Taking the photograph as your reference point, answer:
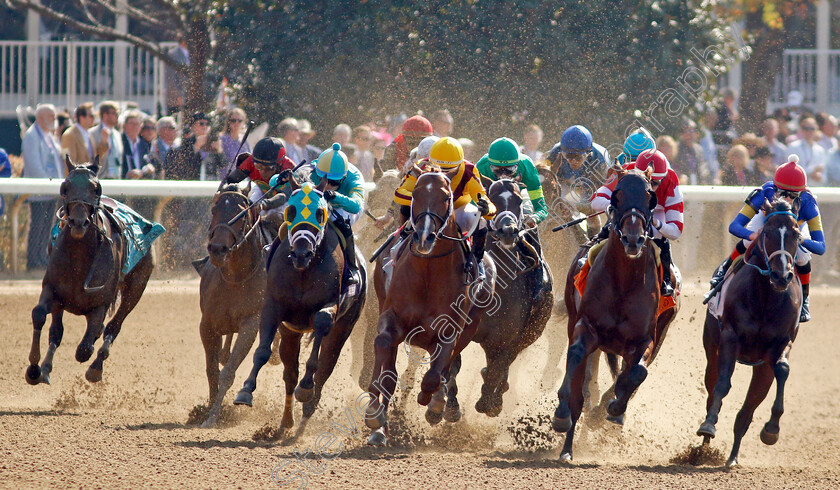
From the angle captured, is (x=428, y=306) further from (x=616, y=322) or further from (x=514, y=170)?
(x=514, y=170)

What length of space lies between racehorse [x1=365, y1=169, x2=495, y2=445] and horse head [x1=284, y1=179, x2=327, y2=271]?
53cm

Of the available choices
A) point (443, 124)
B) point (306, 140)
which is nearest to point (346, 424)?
point (443, 124)

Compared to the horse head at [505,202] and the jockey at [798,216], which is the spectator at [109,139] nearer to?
the horse head at [505,202]

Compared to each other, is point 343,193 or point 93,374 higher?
point 343,193

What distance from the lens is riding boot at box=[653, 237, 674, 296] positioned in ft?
23.7

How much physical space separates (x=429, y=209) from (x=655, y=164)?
5.39 feet

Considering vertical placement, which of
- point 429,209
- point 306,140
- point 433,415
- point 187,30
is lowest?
point 433,415

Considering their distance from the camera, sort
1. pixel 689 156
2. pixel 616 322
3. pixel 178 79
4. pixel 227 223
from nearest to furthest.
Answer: pixel 616 322, pixel 227 223, pixel 689 156, pixel 178 79

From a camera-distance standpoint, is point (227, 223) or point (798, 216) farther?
point (227, 223)

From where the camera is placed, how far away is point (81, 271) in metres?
8.07

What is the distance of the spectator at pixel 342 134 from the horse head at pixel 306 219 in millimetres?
5667

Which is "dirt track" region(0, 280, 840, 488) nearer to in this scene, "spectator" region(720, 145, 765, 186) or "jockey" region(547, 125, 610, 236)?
"jockey" region(547, 125, 610, 236)

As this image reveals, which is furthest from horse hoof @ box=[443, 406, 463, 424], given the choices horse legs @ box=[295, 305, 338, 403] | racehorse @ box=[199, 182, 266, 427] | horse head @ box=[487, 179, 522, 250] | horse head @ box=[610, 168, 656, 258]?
horse head @ box=[610, 168, 656, 258]

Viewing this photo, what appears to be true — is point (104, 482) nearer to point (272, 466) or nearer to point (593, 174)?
point (272, 466)
